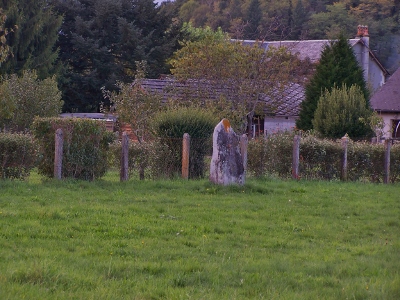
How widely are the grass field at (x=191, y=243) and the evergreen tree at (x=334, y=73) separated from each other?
46.1 ft

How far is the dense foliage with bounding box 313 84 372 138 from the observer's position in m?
24.7

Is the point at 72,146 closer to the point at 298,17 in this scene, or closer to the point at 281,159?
the point at 281,159

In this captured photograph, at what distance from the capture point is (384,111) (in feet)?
135

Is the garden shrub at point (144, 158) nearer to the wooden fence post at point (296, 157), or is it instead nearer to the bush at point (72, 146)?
the bush at point (72, 146)

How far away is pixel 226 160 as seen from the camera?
16047mm

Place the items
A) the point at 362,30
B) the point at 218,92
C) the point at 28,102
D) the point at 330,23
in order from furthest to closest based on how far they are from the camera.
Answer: the point at 330,23 < the point at 362,30 < the point at 218,92 < the point at 28,102

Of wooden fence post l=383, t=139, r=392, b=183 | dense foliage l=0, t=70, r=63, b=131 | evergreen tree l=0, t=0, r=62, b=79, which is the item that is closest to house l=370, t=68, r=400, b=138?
wooden fence post l=383, t=139, r=392, b=183

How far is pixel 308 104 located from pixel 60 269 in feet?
76.6

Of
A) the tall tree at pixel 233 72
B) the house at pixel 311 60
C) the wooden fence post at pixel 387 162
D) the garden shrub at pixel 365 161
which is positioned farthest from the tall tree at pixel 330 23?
the garden shrub at pixel 365 161

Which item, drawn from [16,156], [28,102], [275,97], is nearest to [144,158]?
[16,156]

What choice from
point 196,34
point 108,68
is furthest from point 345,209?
point 196,34

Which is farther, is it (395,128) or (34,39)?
(34,39)

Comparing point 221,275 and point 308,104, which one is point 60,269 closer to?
point 221,275

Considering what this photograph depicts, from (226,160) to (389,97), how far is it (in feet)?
94.9
